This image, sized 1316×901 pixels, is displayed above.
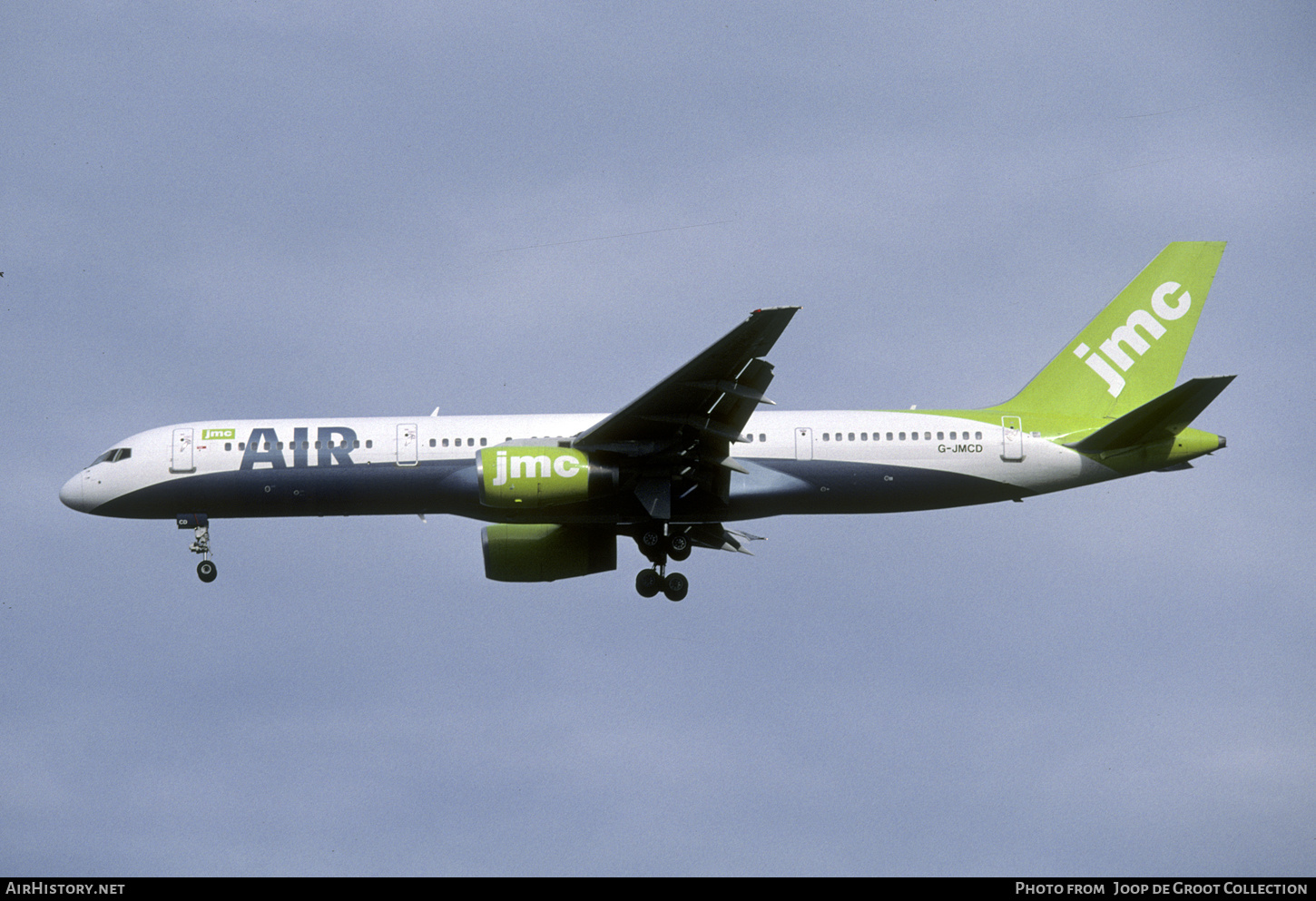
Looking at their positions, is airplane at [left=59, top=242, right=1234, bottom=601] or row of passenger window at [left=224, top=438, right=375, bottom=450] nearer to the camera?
airplane at [left=59, top=242, right=1234, bottom=601]

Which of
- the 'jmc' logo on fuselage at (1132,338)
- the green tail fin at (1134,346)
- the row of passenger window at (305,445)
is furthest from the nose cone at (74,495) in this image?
the 'jmc' logo on fuselage at (1132,338)

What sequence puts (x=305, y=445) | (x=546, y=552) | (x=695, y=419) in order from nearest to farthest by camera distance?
(x=695, y=419)
(x=305, y=445)
(x=546, y=552)

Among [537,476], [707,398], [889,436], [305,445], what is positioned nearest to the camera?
[707,398]

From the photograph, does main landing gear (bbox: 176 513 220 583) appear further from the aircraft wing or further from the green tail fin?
the green tail fin

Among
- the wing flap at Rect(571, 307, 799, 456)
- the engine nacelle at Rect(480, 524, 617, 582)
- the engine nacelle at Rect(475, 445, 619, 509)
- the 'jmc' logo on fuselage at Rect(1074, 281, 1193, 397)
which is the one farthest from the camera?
the engine nacelle at Rect(480, 524, 617, 582)

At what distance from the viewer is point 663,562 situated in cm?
3438

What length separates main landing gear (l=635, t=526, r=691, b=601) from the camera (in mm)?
34312

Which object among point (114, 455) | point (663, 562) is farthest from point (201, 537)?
point (663, 562)

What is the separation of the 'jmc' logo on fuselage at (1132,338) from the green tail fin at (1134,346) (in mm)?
21

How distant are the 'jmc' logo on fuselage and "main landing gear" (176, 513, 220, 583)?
20.1 meters

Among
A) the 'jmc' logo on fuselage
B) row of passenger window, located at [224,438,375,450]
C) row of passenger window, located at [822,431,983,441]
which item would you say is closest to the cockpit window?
row of passenger window, located at [224,438,375,450]

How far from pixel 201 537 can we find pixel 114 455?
280 cm

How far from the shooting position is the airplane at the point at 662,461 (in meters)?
31.6

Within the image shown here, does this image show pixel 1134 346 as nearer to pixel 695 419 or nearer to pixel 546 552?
pixel 695 419
